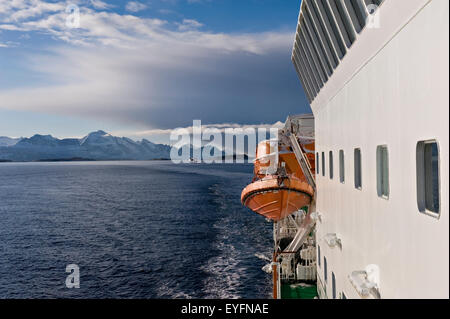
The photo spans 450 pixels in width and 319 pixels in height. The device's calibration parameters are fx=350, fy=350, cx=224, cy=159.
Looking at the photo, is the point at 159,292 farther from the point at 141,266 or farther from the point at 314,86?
the point at 314,86

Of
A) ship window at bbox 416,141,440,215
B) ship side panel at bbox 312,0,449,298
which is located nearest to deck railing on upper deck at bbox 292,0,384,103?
ship side panel at bbox 312,0,449,298

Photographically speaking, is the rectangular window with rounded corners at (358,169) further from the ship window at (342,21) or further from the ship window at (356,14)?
the ship window at (356,14)

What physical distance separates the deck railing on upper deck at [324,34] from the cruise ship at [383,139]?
0.11 ft

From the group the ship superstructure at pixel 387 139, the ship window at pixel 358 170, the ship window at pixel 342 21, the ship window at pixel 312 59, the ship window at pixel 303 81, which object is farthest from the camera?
the ship window at pixel 303 81

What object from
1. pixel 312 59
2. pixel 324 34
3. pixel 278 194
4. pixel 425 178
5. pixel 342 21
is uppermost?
pixel 312 59

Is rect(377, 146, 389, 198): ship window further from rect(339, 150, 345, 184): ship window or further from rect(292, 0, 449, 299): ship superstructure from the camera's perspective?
rect(339, 150, 345, 184): ship window

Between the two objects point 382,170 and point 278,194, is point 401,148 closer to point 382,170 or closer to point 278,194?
point 382,170

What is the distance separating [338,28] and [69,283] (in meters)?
26.2

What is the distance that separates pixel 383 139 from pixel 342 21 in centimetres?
340

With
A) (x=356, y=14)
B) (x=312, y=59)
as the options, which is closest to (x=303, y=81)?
(x=312, y=59)

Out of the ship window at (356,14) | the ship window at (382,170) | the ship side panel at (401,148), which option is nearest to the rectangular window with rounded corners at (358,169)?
the ship side panel at (401,148)

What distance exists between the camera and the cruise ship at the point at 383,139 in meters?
4.24

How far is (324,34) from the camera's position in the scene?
983cm

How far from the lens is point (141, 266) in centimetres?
2983
